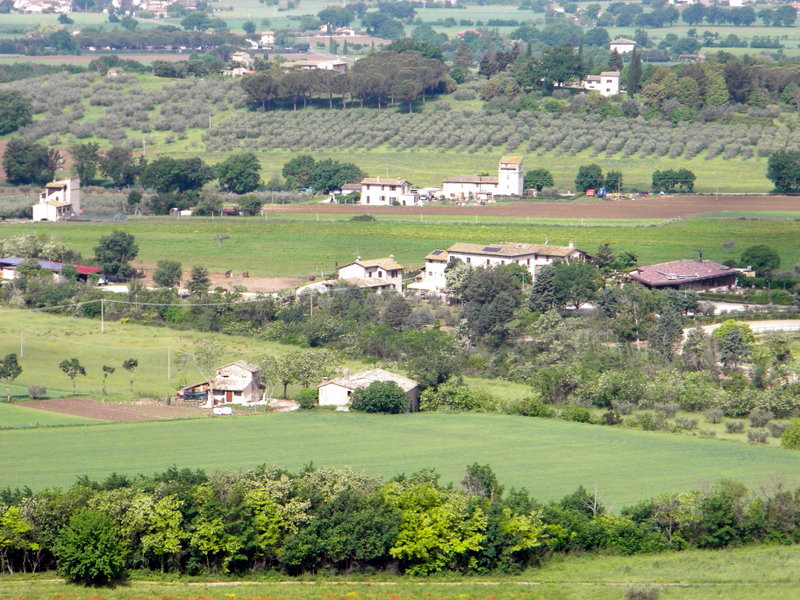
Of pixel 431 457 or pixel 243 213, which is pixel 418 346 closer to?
pixel 431 457

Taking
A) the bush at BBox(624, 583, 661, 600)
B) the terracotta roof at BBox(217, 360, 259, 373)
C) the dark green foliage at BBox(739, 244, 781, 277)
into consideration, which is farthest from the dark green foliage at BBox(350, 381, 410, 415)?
the dark green foliage at BBox(739, 244, 781, 277)

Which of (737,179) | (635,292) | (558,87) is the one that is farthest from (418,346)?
(558,87)

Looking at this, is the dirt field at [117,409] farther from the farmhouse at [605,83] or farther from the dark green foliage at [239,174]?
the farmhouse at [605,83]

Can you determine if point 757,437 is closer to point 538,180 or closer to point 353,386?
point 353,386

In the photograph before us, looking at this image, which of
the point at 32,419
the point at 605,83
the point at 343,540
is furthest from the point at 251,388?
the point at 605,83

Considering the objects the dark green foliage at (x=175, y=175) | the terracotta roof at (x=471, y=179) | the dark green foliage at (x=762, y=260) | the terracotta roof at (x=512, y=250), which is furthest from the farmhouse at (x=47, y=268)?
the dark green foliage at (x=762, y=260)
